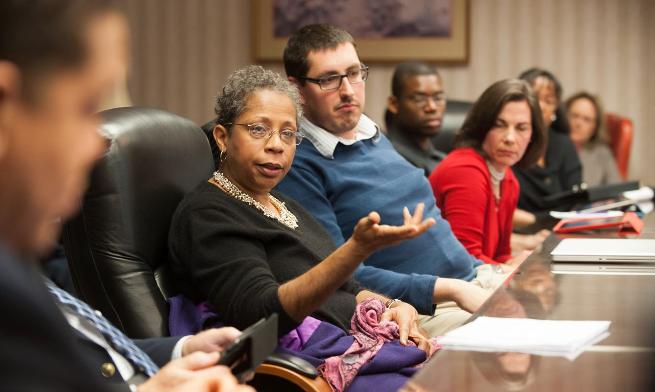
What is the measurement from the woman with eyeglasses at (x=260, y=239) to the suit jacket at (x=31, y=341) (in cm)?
98

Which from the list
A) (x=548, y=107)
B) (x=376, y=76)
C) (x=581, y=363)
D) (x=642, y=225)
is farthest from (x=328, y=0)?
(x=581, y=363)

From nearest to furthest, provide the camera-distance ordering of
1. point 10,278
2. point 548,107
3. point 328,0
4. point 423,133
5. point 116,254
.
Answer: point 10,278, point 116,254, point 423,133, point 548,107, point 328,0

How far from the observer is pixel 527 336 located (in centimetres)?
151

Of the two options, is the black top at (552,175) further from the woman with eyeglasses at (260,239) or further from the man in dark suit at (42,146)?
the man in dark suit at (42,146)

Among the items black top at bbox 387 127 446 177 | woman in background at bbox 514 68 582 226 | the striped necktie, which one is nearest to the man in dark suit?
the striped necktie

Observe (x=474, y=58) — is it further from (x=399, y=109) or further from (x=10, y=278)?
(x=10, y=278)

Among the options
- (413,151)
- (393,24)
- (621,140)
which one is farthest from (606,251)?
(393,24)

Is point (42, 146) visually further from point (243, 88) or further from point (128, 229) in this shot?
point (243, 88)

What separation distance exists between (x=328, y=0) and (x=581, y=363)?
5.04 meters

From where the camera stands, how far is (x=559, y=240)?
2.83 m

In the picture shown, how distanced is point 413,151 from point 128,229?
7.48 ft

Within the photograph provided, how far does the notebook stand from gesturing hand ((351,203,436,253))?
84cm

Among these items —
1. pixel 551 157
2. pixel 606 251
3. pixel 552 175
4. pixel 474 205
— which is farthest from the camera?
pixel 551 157

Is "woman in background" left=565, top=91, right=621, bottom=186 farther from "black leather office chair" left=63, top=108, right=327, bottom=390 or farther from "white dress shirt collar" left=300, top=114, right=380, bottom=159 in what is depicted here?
"black leather office chair" left=63, top=108, right=327, bottom=390
